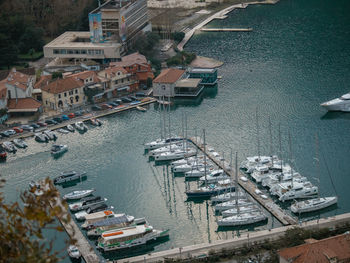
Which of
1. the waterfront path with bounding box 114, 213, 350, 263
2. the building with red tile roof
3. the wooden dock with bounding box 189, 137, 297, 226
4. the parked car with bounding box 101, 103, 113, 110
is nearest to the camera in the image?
the building with red tile roof

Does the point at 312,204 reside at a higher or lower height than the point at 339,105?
lower

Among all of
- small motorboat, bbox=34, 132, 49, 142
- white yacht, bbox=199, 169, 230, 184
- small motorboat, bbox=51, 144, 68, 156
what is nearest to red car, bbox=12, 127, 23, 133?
small motorboat, bbox=34, 132, 49, 142

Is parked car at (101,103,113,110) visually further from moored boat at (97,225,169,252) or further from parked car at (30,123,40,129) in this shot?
moored boat at (97,225,169,252)

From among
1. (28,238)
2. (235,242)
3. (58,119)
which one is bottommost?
(235,242)

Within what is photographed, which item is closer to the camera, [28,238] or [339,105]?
Answer: [28,238]

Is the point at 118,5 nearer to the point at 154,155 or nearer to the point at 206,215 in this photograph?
the point at 154,155

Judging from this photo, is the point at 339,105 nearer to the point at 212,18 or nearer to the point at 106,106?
the point at 106,106


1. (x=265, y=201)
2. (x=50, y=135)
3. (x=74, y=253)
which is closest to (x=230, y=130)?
(x=265, y=201)
